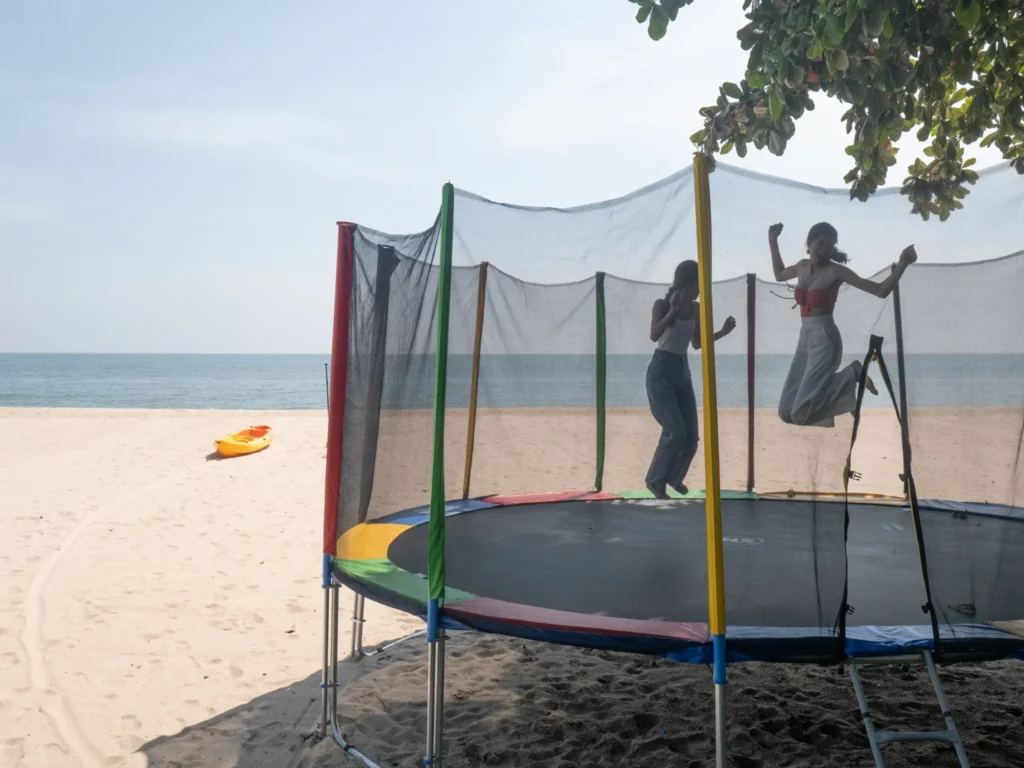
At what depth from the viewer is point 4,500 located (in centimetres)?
770

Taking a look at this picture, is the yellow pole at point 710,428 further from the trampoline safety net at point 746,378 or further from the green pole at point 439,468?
the green pole at point 439,468

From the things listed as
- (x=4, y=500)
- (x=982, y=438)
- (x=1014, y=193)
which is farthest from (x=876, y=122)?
(x=4, y=500)

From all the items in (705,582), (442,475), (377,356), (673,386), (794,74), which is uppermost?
(794,74)

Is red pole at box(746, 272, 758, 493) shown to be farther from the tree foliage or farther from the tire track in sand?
the tire track in sand

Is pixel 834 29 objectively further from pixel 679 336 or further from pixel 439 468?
pixel 439 468

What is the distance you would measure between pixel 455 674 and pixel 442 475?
1.54 metres

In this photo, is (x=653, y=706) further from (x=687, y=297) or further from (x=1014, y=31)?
(x=1014, y=31)

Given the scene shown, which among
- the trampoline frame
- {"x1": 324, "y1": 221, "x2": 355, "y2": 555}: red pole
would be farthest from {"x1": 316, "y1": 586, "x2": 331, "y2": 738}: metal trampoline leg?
{"x1": 324, "y1": 221, "x2": 355, "y2": 555}: red pole

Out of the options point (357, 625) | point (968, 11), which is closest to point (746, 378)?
point (968, 11)

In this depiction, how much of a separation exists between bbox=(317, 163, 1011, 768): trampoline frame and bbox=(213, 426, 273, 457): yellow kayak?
307 inches

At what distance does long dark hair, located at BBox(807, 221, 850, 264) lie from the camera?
95.5 inches

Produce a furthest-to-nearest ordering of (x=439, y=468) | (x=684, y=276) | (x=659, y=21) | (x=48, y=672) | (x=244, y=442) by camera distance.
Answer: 1. (x=244, y=442)
2. (x=48, y=672)
3. (x=684, y=276)
4. (x=439, y=468)
5. (x=659, y=21)

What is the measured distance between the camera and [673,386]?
3.19 meters

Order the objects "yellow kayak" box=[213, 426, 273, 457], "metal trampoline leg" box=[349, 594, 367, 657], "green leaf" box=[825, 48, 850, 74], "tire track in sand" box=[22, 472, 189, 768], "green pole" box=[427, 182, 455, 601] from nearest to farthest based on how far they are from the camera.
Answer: "green leaf" box=[825, 48, 850, 74] < "green pole" box=[427, 182, 455, 601] < "tire track in sand" box=[22, 472, 189, 768] < "metal trampoline leg" box=[349, 594, 367, 657] < "yellow kayak" box=[213, 426, 273, 457]
